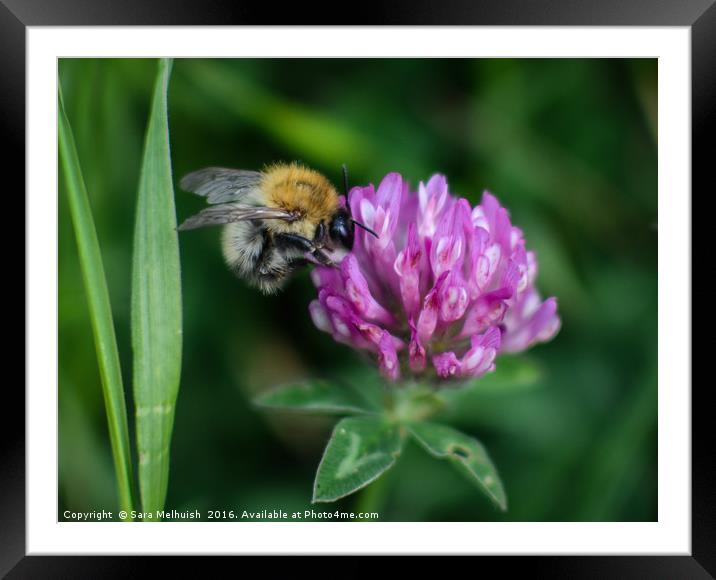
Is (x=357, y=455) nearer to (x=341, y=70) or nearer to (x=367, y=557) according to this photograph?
(x=367, y=557)

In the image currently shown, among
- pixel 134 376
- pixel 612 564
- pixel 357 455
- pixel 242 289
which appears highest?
pixel 242 289

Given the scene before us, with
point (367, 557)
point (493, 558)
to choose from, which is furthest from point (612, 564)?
point (367, 557)

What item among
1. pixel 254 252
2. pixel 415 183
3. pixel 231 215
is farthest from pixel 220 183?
pixel 415 183

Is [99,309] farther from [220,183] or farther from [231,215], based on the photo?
[220,183]

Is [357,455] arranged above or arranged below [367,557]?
above

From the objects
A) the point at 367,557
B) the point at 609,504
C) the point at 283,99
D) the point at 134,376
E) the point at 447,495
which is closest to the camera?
the point at 134,376

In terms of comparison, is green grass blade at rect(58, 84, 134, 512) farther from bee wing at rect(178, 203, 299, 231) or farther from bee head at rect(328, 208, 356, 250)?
bee head at rect(328, 208, 356, 250)
